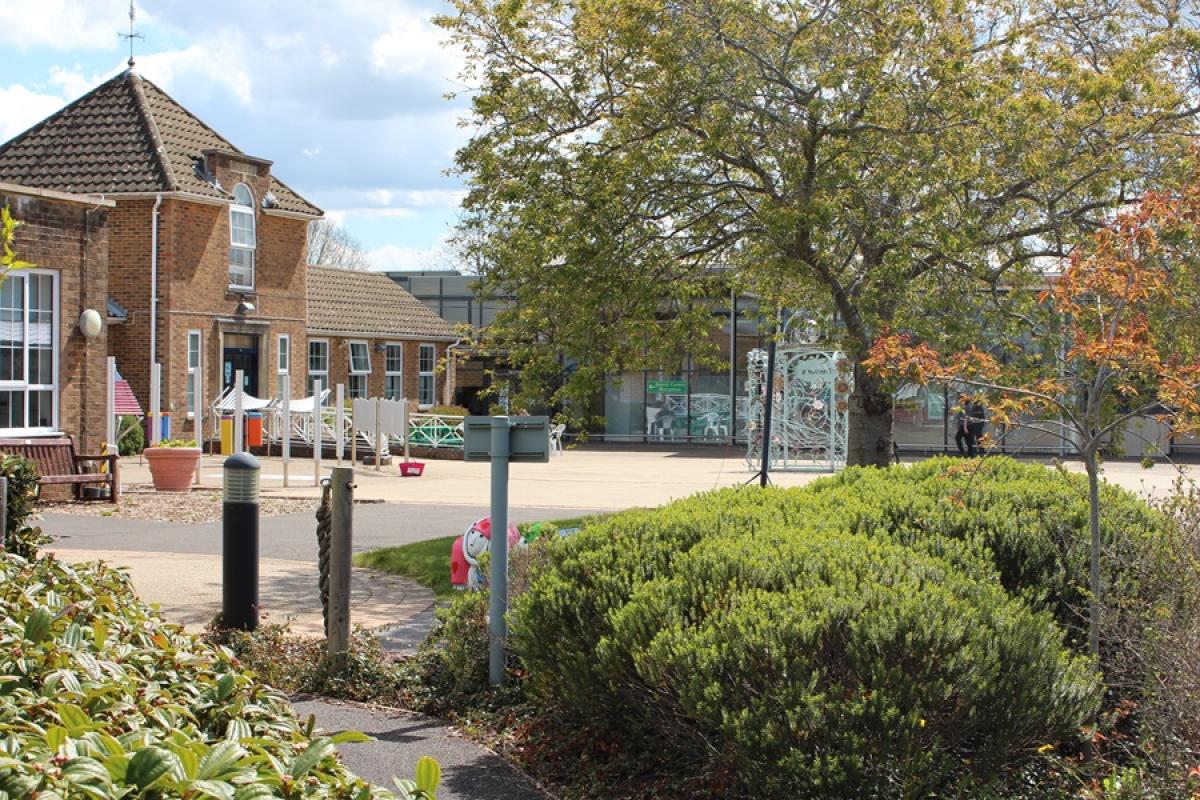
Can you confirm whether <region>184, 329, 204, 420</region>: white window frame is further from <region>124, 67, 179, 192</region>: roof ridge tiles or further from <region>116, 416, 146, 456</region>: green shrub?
<region>124, 67, 179, 192</region>: roof ridge tiles

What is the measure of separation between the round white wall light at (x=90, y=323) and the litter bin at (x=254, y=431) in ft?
36.5

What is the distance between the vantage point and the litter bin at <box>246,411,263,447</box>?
30719 mm

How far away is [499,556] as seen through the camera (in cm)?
755

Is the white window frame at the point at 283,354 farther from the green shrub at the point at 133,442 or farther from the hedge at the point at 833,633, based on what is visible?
the hedge at the point at 833,633

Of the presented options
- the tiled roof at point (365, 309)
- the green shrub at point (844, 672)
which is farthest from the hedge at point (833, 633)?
the tiled roof at point (365, 309)

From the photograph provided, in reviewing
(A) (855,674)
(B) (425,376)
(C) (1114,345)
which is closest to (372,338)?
(B) (425,376)

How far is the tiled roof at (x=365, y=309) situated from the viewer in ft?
135

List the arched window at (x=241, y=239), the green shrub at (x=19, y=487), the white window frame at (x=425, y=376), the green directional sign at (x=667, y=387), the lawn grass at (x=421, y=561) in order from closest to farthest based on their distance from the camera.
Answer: the green shrub at (x=19, y=487)
the lawn grass at (x=421, y=561)
the arched window at (x=241, y=239)
the green directional sign at (x=667, y=387)
the white window frame at (x=425, y=376)

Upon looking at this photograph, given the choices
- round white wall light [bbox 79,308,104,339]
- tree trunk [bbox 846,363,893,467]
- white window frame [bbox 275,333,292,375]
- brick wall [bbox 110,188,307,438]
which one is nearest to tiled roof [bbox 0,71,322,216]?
brick wall [bbox 110,188,307,438]

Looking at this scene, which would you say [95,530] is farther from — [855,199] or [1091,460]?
[1091,460]

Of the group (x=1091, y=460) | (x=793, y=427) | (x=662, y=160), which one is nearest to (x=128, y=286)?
A: (x=793, y=427)

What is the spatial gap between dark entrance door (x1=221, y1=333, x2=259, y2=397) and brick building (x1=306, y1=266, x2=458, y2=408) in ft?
15.0

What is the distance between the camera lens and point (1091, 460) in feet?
21.2

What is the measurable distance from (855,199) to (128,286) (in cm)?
2304
